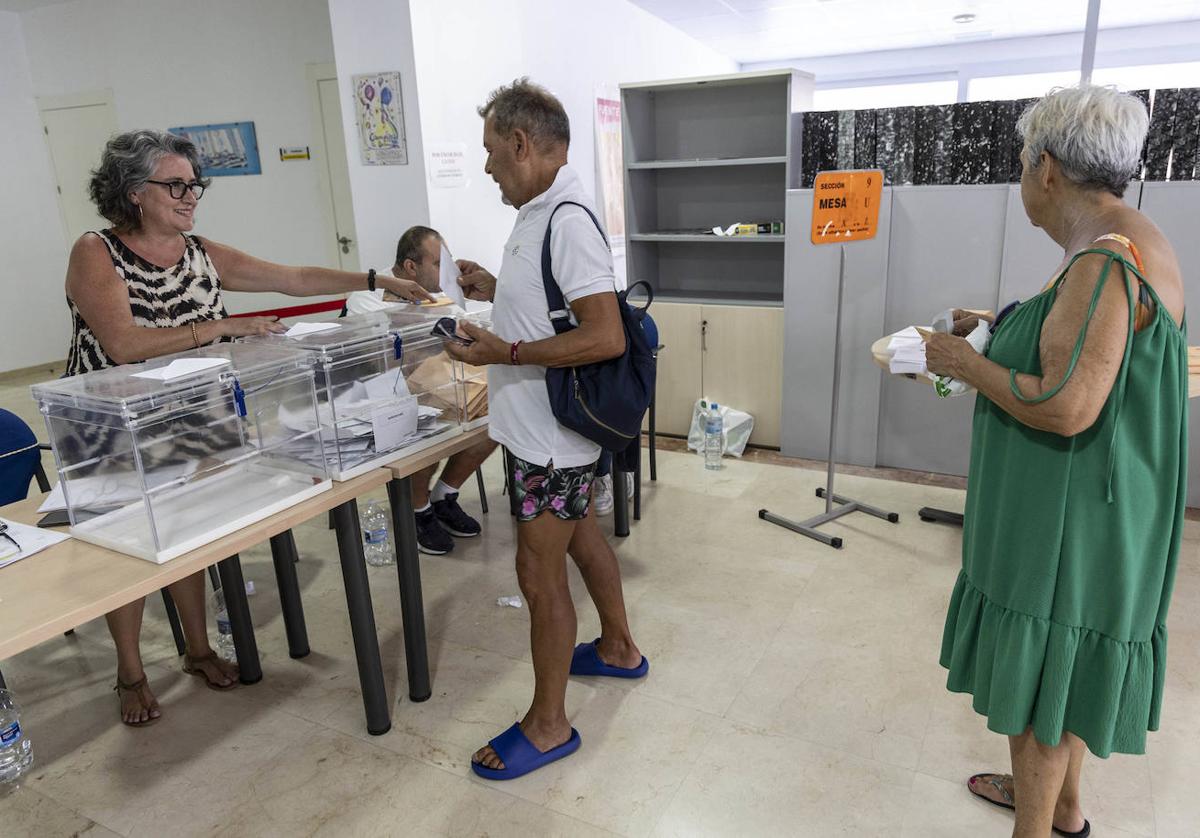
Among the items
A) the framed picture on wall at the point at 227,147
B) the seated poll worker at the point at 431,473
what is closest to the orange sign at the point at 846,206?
the seated poll worker at the point at 431,473

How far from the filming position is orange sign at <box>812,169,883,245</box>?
348cm

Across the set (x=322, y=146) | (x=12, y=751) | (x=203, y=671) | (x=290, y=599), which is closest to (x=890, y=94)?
(x=322, y=146)

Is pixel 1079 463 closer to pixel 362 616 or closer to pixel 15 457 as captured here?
pixel 362 616

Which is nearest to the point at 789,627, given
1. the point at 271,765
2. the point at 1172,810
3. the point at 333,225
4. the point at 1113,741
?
the point at 1172,810

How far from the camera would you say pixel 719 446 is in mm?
4117

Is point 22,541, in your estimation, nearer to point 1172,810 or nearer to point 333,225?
point 1172,810

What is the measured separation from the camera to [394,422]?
6.72ft

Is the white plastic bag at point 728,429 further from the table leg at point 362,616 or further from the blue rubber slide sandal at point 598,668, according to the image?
the table leg at point 362,616

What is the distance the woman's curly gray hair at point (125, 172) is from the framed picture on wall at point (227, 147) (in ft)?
13.4

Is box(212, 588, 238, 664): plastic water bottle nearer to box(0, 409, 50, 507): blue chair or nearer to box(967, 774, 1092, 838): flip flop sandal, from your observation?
box(0, 409, 50, 507): blue chair

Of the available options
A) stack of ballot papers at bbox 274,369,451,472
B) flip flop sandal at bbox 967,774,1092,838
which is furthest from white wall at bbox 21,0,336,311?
flip flop sandal at bbox 967,774,1092,838

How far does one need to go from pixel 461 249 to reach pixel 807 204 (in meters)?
1.71

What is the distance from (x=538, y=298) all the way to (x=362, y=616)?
932mm

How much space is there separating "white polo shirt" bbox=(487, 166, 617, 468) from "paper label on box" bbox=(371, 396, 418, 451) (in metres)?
0.30
